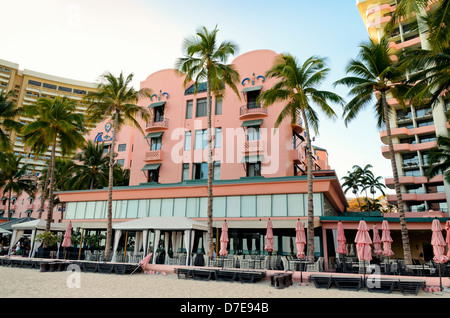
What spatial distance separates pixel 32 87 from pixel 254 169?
290ft

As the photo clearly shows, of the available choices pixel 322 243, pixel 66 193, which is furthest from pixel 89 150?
pixel 322 243

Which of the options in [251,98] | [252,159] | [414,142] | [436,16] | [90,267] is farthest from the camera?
[414,142]

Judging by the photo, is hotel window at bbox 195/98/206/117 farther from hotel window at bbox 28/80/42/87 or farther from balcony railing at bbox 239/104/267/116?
hotel window at bbox 28/80/42/87

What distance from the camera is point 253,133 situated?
2841cm

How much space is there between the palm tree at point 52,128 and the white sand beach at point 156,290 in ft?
46.5

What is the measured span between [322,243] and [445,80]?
12.7m

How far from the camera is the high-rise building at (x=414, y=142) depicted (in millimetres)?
45750

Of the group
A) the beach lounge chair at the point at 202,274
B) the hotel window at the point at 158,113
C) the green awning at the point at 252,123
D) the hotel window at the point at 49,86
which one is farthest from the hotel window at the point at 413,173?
the hotel window at the point at 49,86

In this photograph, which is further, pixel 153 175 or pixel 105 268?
pixel 153 175

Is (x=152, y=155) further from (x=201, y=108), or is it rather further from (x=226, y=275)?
(x=226, y=275)

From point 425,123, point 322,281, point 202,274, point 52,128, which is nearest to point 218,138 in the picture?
point 52,128

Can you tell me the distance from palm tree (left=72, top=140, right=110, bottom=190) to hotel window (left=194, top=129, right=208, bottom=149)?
Answer: 53.9ft

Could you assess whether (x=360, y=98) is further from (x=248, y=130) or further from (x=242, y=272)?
(x=242, y=272)
